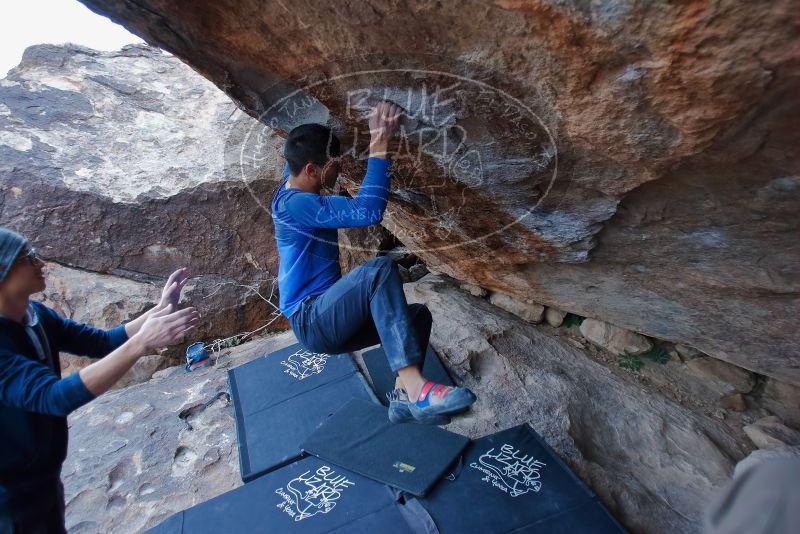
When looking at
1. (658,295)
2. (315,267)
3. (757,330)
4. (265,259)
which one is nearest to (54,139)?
(265,259)

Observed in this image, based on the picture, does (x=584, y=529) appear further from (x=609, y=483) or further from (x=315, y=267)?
(x=315, y=267)

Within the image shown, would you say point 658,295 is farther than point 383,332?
Yes

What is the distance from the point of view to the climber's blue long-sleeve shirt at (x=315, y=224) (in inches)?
78.8

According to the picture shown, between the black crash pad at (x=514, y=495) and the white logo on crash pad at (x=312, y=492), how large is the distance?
0.43 meters

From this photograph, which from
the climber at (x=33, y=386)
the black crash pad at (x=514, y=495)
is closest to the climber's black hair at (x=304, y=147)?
the climber at (x=33, y=386)

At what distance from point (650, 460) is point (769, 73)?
1981mm

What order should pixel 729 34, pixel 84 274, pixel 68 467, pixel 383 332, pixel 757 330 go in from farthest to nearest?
pixel 84 274, pixel 68 467, pixel 757 330, pixel 383 332, pixel 729 34

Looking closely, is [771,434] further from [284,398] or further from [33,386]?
[33,386]

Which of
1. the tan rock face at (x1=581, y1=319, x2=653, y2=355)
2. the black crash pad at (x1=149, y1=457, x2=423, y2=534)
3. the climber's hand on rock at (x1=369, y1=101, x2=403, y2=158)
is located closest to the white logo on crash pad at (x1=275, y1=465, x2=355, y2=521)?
the black crash pad at (x1=149, y1=457, x2=423, y2=534)

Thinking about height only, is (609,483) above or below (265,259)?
below

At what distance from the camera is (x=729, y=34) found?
43.7 inches

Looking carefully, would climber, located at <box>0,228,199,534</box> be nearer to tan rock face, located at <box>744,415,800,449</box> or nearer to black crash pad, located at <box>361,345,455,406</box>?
black crash pad, located at <box>361,345,455,406</box>

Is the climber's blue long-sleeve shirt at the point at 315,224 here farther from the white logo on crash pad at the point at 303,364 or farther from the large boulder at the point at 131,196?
the large boulder at the point at 131,196

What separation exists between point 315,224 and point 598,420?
5.97ft
